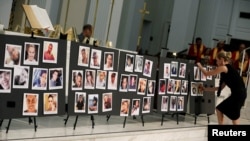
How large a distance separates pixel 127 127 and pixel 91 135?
1543mm

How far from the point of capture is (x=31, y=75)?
6402mm

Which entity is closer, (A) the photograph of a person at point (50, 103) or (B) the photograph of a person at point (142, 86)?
(A) the photograph of a person at point (50, 103)

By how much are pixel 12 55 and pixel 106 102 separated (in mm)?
2194

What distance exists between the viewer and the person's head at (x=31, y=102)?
21.1 ft

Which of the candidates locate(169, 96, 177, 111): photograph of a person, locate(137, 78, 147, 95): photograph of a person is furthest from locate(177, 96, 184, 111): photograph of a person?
locate(137, 78, 147, 95): photograph of a person

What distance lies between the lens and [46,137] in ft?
→ 20.9

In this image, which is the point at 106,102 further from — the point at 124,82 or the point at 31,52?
the point at 31,52

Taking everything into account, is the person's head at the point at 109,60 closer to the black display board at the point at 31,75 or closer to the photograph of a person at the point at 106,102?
the photograph of a person at the point at 106,102

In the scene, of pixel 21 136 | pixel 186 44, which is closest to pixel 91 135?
pixel 21 136

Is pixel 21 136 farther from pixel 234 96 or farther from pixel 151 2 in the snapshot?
pixel 151 2

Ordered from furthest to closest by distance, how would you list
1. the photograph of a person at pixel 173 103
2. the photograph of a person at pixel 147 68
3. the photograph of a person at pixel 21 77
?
the photograph of a person at pixel 173 103
the photograph of a person at pixel 147 68
the photograph of a person at pixel 21 77

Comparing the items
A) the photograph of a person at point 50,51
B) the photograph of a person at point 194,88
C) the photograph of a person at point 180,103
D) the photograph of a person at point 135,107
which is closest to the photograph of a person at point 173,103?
the photograph of a person at point 180,103

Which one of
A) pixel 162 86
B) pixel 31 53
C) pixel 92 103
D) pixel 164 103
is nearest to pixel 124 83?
pixel 92 103

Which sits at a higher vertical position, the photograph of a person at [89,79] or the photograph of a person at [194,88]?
the photograph of a person at [89,79]
